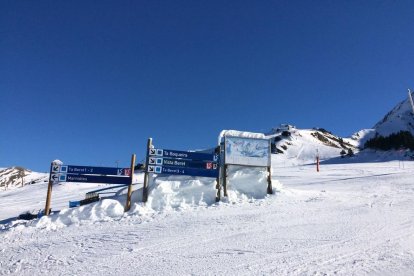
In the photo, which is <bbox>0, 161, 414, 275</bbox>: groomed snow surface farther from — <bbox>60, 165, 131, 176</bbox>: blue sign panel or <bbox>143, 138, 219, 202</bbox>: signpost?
<bbox>60, 165, 131, 176</bbox>: blue sign panel

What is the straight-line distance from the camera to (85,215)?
11.3 meters

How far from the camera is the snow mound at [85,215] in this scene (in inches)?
430

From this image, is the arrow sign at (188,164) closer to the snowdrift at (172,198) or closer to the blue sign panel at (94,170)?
the snowdrift at (172,198)

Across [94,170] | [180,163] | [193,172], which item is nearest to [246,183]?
[193,172]

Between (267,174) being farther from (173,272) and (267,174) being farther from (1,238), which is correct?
(1,238)

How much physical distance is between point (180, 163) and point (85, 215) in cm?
355

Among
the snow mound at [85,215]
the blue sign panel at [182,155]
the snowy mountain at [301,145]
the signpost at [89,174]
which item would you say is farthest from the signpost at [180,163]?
the snowy mountain at [301,145]

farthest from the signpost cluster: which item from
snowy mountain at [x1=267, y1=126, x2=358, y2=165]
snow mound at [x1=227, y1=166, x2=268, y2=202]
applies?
snowy mountain at [x1=267, y1=126, x2=358, y2=165]

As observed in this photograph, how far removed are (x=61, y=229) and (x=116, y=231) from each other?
2074 millimetres

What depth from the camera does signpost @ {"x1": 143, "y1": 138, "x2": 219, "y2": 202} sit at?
41.1 ft

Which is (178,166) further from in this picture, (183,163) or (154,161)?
(154,161)

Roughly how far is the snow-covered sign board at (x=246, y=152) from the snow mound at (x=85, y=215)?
13.7 ft

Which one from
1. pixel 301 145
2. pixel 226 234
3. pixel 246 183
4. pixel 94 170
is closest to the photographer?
pixel 226 234

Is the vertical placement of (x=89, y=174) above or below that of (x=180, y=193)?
above
